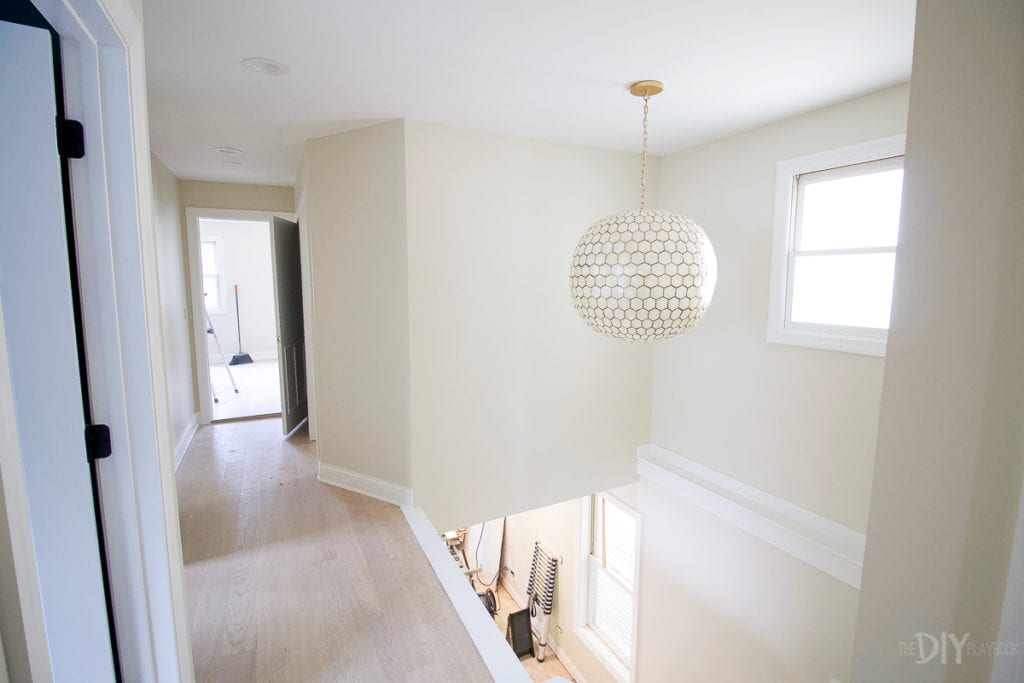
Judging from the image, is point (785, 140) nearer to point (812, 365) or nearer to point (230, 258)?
point (812, 365)

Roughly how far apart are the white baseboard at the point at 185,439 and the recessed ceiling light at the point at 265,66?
2.73 meters

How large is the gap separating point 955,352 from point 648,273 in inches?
36.7

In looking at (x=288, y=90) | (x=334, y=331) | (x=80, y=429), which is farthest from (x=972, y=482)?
(x=334, y=331)

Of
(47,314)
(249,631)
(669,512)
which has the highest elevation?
(47,314)

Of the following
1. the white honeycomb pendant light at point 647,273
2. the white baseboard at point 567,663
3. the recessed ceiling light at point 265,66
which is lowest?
the white baseboard at point 567,663

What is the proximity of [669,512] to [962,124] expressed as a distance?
10.7 feet

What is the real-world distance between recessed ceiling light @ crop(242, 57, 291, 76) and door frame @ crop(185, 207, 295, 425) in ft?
7.55

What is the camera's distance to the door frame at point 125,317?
42.5 inches

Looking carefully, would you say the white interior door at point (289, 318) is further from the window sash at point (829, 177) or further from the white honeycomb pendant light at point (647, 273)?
the window sash at point (829, 177)

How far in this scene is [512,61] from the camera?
198cm

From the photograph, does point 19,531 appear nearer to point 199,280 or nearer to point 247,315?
point 199,280

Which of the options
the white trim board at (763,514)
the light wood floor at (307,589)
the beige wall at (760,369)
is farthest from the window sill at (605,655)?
the light wood floor at (307,589)

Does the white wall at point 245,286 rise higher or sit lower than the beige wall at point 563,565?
higher

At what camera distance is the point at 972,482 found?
0.87 metres
